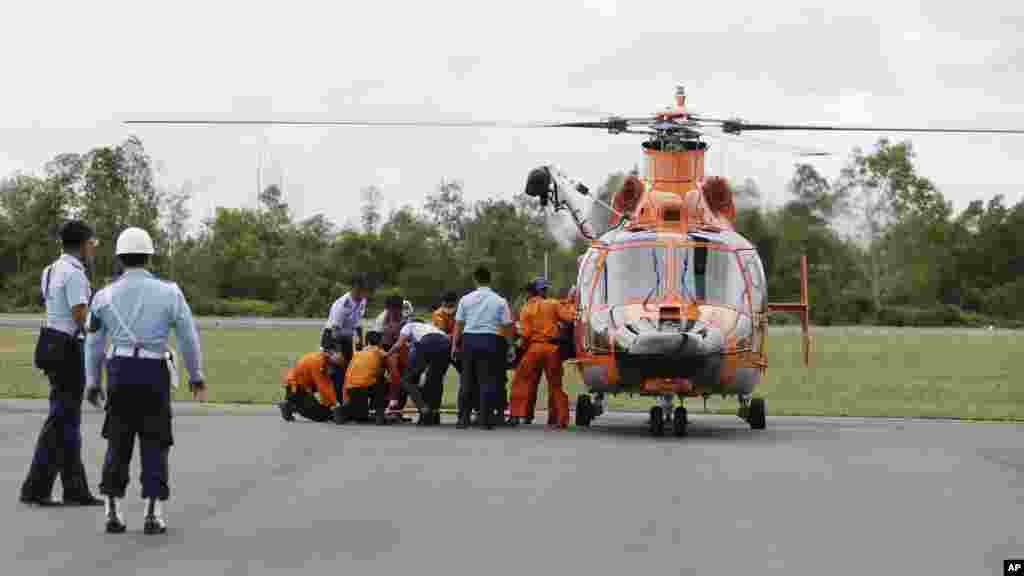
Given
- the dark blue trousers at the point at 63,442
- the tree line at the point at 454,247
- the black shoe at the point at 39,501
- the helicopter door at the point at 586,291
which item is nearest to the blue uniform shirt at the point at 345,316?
the helicopter door at the point at 586,291

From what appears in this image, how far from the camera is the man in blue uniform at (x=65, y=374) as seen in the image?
12.1 m

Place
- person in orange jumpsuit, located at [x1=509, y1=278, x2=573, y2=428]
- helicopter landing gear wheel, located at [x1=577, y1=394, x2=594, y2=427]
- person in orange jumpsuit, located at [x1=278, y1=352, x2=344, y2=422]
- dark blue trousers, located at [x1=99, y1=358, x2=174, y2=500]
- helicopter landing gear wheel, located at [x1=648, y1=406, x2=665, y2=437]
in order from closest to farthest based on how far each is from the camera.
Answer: dark blue trousers, located at [x1=99, y1=358, x2=174, y2=500] < helicopter landing gear wheel, located at [x1=648, y1=406, x2=665, y2=437] < person in orange jumpsuit, located at [x1=278, y1=352, x2=344, y2=422] < person in orange jumpsuit, located at [x1=509, y1=278, x2=573, y2=428] < helicopter landing gear wheel, located at [x1=577, y1=394, x2=594, y2=427]

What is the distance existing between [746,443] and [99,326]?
29.0 feet

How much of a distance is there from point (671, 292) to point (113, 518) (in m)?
10.2

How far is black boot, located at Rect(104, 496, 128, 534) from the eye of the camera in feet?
35.5

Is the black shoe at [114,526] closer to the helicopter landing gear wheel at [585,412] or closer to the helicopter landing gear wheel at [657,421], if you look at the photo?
the helicopter landing gear wheel at [657,421]

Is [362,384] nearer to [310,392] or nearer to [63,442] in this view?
[310,392]

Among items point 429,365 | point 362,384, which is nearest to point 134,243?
point 362,384

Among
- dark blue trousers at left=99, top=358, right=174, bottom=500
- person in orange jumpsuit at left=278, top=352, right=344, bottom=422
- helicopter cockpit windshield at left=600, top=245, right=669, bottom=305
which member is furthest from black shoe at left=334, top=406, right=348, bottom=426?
dark blue trousers at left=99, top=358, right=174, bottom=500

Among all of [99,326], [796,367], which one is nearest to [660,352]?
[99,326]

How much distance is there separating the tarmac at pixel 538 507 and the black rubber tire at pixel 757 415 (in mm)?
1863

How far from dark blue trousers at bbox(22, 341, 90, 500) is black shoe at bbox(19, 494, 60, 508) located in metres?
0.01

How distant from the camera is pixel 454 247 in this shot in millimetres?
103062

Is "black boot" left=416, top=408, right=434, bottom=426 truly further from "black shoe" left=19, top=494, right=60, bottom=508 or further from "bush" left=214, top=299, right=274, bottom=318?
"bush" left=214, top=299, right=274, bottom=318
